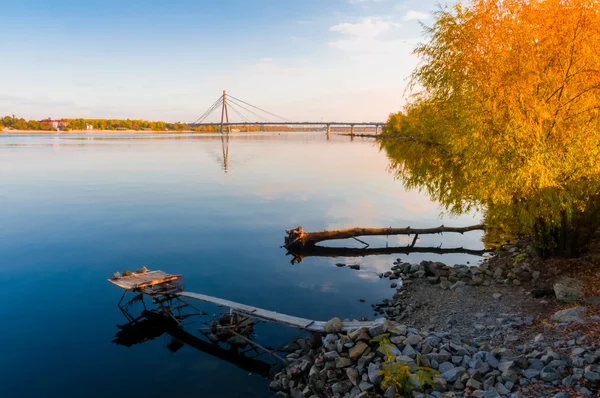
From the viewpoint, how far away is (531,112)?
13.4 metres

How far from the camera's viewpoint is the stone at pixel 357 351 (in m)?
9.71

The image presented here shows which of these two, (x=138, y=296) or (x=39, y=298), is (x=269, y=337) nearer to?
(x=138, y=296)

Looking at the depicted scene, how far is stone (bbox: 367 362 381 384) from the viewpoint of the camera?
28.9 feet

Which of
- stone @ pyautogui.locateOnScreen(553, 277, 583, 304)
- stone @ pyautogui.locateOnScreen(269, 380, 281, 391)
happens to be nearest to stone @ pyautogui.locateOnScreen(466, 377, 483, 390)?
stone @ pyautogui.locateOnScreen(269, 380, 281, 391)

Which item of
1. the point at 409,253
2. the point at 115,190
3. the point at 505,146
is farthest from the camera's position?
the point at 115,190

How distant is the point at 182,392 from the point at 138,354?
2954 mm

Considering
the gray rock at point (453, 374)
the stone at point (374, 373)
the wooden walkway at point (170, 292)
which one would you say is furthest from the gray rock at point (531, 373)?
the wooden walkway at point (170, 292)

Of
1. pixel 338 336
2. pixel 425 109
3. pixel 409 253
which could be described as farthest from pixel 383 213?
pixel 338 336

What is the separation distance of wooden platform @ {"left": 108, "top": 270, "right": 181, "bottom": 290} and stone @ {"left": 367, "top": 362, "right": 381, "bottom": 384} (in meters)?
9.57

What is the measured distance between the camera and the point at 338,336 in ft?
35.6

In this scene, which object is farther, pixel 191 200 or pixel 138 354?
pixel 191 200

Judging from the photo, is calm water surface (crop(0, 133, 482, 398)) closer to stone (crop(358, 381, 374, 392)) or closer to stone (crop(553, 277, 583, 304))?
stone (crop(358, 381, 374, 392))

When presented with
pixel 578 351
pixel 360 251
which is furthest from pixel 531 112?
pixel 360 251

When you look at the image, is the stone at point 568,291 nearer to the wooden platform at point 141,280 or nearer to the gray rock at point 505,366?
the gray rock at point 505,366
